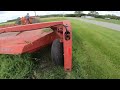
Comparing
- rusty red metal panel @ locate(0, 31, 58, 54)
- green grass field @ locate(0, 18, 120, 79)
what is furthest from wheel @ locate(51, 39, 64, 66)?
rusty red metal panel @ locate(0, 31, 58, 54)

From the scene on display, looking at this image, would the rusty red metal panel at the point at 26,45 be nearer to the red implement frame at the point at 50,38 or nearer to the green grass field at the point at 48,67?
the red implement frame at the point at 50,38

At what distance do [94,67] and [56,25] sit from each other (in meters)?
1.22

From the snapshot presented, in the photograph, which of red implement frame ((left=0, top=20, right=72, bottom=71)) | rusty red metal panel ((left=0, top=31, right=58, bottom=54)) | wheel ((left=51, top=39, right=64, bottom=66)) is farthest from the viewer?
rusty red metal panel ((left=0, top=31, right=58, bottom=54))

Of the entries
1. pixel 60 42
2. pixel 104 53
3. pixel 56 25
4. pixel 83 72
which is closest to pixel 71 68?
pixel 83 72

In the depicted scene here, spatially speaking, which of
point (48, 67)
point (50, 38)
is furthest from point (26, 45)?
point (50, 38)

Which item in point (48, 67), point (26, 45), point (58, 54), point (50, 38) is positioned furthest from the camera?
point (50, 38)

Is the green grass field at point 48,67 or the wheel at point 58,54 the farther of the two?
the wheel at point 58,54

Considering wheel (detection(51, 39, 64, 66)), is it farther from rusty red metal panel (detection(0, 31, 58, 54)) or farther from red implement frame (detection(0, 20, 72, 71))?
rusty red metal panel (detection(0, 31, 58, 54))

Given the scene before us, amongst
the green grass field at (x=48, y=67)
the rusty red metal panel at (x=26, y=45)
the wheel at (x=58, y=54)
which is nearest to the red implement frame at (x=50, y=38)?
the rusty red metal panel at (x=26, y=45)

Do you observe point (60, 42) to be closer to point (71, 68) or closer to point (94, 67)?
point (71, 68)

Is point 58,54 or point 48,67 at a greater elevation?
point 58,54

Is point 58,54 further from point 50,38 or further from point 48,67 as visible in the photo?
point 50,38

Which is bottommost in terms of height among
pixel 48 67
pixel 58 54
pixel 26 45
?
pixel 48 67

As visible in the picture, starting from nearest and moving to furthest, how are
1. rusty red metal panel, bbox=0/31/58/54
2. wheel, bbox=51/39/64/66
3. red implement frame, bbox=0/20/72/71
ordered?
1. red implement frame, bbox=0/20/72/71
2. wheel, bbox=51/39/64/66
3. rusty red metal panel, bbox=0/31/58/54
